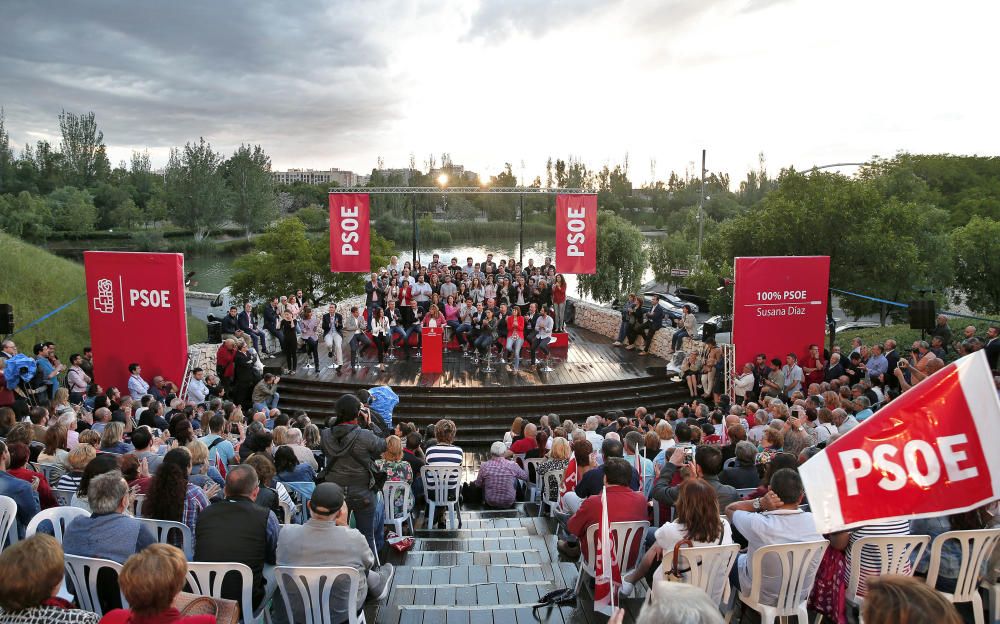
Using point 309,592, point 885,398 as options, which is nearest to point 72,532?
point 309,592

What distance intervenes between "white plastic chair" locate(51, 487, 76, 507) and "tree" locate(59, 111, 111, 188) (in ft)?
217

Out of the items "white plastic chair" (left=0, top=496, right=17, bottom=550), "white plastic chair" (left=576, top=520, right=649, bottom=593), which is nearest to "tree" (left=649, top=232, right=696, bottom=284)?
"white plastic chair" (left=576, top=520, right=649, bottom=593)

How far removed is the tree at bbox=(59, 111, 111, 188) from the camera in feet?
199

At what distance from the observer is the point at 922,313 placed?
1027 centimetres

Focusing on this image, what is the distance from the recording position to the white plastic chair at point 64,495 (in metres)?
4.78

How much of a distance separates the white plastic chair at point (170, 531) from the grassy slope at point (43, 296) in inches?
615

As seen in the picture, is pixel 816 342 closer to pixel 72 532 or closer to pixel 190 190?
pixel 72 532

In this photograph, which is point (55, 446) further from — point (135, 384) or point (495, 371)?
point (495, 371)

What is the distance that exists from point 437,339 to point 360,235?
3144 mm

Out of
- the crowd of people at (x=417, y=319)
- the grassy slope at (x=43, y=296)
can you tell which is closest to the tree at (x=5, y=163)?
the grassy slope at (x=43, y=296)

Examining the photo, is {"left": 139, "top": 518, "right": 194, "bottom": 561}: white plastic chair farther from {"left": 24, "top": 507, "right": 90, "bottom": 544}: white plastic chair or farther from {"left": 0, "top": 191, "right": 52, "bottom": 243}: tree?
{"left": 0, "top": 191, "right": 52, "bottom": 243}: tree

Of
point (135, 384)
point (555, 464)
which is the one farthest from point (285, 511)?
point (135, 384)

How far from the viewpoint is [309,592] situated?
136 inches

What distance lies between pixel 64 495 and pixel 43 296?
1771 cm
